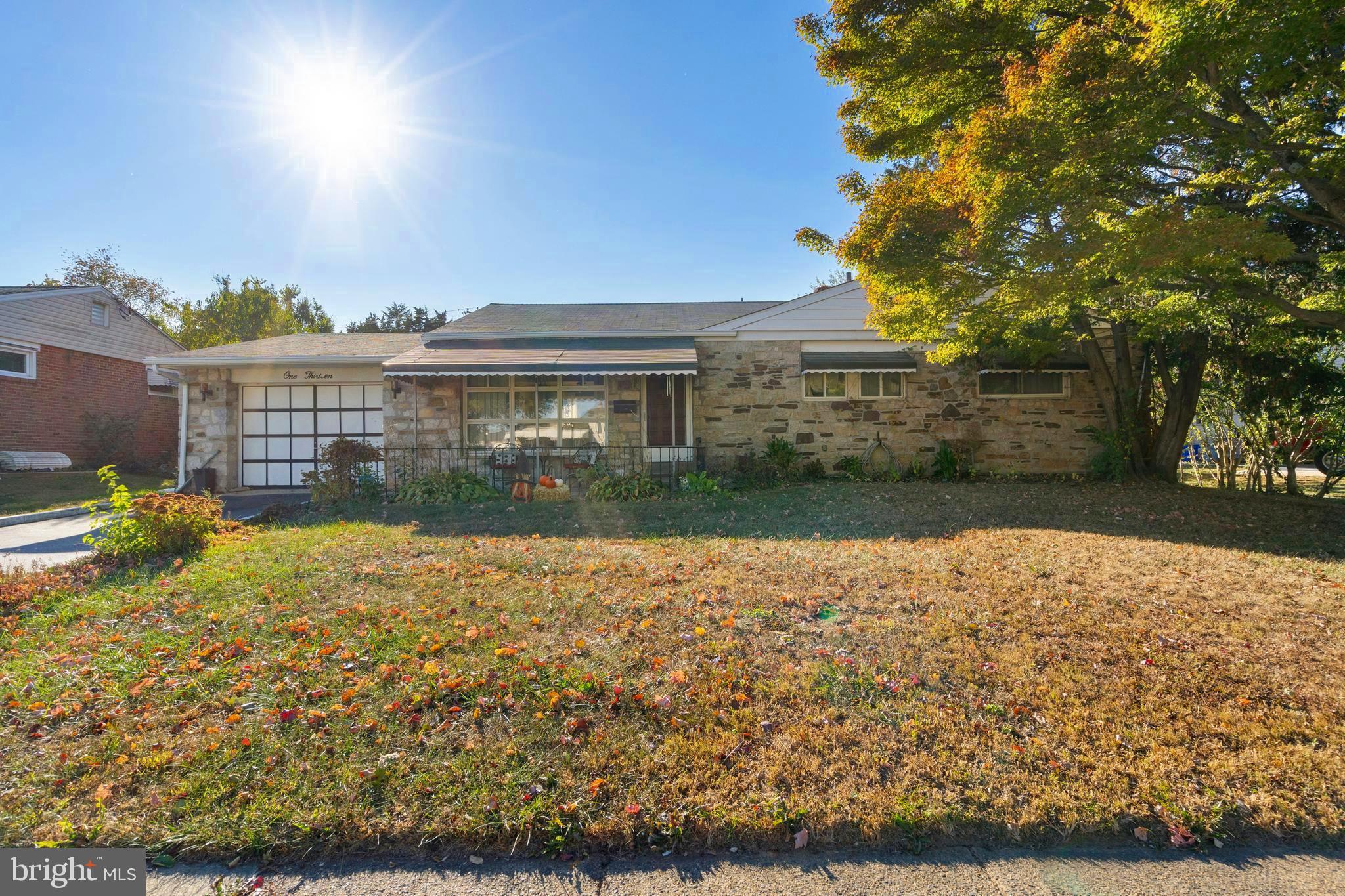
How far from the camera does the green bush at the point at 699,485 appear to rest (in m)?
9.91

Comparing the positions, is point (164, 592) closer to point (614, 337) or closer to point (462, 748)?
point (462, 748)

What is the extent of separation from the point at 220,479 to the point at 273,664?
10.8 meters

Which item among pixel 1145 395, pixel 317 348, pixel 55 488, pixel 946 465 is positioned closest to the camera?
pixel 1145 395

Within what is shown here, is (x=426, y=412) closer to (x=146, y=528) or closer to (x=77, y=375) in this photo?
(x=146, y=528)

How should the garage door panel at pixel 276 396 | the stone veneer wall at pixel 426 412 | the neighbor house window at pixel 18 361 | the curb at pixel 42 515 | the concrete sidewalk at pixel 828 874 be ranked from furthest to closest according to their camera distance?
the neighbor house window at pixel 18 361, the garage door panel at pixel 276 396, the stone veneer wall at pixel 426 412, the curb at pixel 42 515, the concrete sidewalk at pixel 828 874

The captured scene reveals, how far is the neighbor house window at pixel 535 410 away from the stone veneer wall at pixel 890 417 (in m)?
1.98

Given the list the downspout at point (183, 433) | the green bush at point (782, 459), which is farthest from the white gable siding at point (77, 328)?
the green bush at point (782, 459)

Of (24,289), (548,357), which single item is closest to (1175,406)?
(548,357)

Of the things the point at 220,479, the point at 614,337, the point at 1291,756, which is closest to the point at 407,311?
the point at 220,479

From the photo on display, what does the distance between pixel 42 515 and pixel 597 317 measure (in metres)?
9.78

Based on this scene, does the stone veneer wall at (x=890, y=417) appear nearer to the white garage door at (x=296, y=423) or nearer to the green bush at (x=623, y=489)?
the green bush at (x=623, y=489)

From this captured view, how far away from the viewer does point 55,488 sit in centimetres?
1190

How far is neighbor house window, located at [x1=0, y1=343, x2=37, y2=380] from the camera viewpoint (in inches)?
528

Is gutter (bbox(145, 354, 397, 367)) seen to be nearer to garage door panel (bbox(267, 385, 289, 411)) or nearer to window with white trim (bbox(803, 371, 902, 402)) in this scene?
garage door panel (bbox(267, 385, 289, 411))
